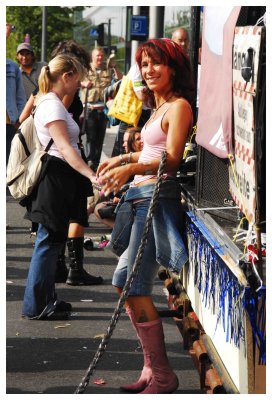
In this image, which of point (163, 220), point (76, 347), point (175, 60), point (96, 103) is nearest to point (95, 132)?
point (96, 103)

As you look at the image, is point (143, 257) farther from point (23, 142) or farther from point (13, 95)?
point (13, 95)

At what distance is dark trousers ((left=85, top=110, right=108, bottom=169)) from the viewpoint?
48.9 ft

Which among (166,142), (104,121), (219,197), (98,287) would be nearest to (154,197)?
(166,142)

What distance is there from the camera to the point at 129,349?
20.5 ft

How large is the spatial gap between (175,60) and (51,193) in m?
1.89

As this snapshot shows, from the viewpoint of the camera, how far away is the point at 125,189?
663cm

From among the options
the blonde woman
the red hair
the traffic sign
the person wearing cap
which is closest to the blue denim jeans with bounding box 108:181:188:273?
the red hair

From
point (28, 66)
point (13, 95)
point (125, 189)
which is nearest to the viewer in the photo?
point (125, 189)

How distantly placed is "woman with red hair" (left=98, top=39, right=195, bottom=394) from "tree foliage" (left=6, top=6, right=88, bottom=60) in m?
39.4

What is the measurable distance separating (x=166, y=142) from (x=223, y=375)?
1251mm

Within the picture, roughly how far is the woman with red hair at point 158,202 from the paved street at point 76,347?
Answer: 331 millimetres

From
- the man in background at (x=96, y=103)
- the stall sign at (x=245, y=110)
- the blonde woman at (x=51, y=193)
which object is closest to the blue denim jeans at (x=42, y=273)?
the blonde woman at (x=51, y=193)

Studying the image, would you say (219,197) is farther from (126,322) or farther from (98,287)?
(98,287)

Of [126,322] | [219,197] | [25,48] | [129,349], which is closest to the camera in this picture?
[219,197]
